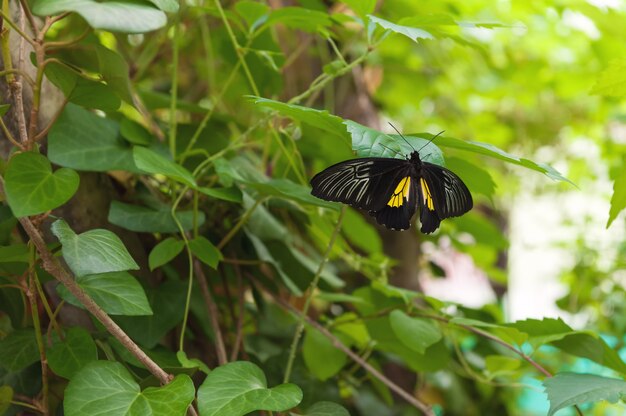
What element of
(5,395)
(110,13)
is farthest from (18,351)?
(110,13)

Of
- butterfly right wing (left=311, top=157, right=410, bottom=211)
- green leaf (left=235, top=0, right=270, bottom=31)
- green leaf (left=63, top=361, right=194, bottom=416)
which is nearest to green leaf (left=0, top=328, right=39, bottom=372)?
green leaf (left=63, top=361, right=194, bottom=416)

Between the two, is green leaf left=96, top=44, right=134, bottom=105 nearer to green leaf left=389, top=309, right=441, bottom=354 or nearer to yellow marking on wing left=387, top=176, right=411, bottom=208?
yellow marking on wing left=387, top=176, right=411, bottom=208

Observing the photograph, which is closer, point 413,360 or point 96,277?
point 96,277

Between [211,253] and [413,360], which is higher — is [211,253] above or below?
above

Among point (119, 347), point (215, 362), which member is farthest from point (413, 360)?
point (119, 347)

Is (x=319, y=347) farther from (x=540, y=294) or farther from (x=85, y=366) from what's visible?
(x=540, y=294)

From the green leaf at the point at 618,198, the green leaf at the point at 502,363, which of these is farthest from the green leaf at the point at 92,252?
the green leaf at the point at 502,363

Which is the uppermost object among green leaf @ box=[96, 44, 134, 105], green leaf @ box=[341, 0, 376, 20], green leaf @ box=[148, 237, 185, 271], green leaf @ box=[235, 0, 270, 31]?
green leaf @ box=[341, 0, 376, 20]
